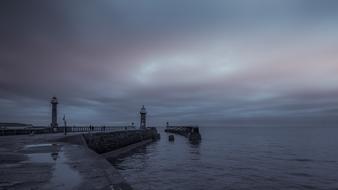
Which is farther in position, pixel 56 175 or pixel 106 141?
pixel 106 141

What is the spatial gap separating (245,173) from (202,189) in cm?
746

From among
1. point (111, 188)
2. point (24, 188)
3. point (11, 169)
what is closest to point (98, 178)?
point (111, 188)

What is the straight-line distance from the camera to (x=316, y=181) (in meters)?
21.0

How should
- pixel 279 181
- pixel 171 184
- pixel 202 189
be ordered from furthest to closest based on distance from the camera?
pixel 279 181, pixel 171 184, pixel 202 189

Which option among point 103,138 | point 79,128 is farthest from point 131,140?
point 79,128

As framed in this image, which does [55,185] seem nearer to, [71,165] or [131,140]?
[71,165]

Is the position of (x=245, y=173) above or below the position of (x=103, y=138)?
below

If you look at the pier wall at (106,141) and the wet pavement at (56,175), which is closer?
the wet pavement at (56,175)

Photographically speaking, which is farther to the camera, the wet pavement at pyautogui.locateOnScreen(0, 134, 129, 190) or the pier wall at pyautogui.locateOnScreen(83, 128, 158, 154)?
the pier wall at pyautogui.locateOnScreen(83, 128, 158, 154)

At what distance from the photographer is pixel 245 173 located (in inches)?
917

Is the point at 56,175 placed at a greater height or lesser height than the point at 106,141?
greater

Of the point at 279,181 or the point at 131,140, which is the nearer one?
the point at 279,181

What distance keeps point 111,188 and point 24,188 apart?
2.57 m

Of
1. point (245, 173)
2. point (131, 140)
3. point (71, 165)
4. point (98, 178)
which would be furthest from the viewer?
point (131, 140)
